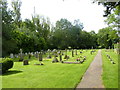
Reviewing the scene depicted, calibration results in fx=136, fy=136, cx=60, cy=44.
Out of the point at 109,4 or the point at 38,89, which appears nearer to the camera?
the point at 38,89

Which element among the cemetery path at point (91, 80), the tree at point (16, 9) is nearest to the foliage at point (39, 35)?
the tree at point (16, 9)

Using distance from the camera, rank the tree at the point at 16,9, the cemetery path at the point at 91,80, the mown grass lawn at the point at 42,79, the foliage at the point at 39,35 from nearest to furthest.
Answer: the cemetery path at the point at 91,80
the mown grass lawn at the point at 42,79
the foliage at the point at 39,35
the tree at the point at 16,9

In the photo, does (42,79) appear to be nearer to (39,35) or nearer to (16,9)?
(16,9)

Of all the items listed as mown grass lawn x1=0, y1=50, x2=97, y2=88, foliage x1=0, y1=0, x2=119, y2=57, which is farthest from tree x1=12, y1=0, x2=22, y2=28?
mown grass lawn x1=0, y1=50, x2=97, y2=88

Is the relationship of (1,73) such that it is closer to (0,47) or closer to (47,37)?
(0,47)

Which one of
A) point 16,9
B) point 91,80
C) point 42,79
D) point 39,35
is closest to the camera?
point 91,80

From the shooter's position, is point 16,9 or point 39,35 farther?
point 39,35

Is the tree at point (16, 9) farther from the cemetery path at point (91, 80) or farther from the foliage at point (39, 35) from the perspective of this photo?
the cemetery path at point (91, 80)

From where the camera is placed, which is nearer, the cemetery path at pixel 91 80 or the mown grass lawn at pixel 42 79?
the cemetery path at pixel 91 80

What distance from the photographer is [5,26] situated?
25.1 metres

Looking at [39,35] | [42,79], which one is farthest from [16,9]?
[42,79]

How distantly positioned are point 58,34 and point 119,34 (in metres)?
34.1

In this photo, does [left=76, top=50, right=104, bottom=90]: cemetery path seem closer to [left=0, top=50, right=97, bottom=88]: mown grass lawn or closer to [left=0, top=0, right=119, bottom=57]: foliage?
[left=0, top=50, right=97, bottom=88]: mown grass lawn

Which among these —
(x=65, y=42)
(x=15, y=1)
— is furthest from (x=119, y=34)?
(x=65, y=42)
